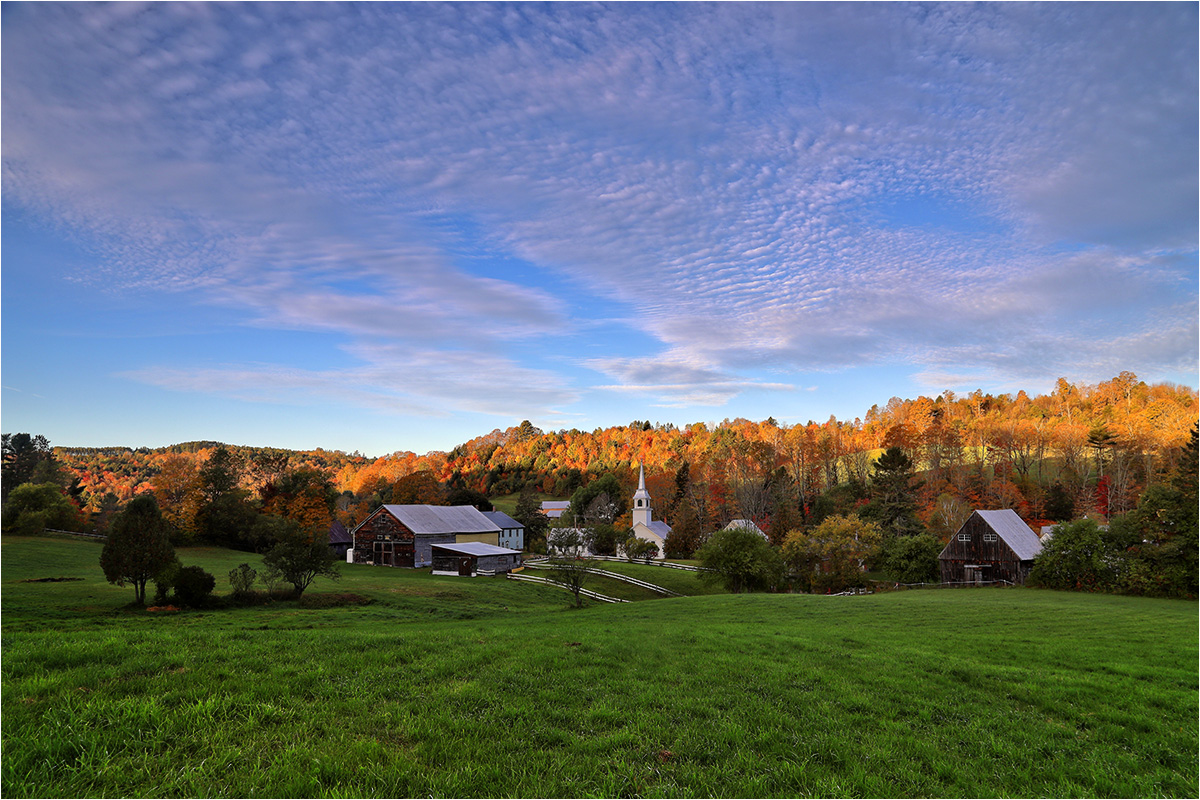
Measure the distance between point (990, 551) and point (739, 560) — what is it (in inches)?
1073

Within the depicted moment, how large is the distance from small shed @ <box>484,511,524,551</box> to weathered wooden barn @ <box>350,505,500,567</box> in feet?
44.1

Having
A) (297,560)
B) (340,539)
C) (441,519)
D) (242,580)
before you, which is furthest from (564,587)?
(340,539)

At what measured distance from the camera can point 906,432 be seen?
100 meters

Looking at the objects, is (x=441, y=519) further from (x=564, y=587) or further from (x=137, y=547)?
(x=137, y=547)

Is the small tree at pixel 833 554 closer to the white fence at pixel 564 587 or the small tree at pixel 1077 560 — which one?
the small tree at pixel 1077 560

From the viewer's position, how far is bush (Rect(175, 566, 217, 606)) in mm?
29875

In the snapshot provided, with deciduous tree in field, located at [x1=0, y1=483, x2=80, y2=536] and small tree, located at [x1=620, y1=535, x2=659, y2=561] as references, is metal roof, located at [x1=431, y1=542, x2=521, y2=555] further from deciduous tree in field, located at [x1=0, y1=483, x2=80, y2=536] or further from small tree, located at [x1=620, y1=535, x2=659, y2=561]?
deciduous tree in field, located at [x1=0, y1=483, x2=80, y2=536]

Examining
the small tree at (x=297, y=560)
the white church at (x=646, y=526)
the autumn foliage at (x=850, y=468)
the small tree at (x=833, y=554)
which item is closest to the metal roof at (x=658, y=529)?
the white church at (x=646, y=526)

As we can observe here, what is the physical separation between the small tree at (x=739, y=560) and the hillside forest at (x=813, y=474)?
2536 centimetres

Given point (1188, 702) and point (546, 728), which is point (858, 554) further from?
point (546, 728)

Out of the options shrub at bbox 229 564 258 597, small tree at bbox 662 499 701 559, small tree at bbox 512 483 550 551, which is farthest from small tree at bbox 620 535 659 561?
shrub at bbox 229 564 258 597

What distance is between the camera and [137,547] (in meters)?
29.5

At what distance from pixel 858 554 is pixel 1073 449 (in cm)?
6610

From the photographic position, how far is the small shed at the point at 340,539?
7569cm
